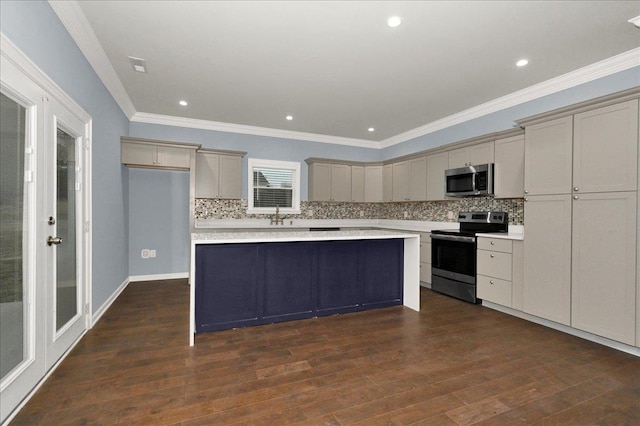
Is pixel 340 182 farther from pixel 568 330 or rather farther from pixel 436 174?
pixel 568 330

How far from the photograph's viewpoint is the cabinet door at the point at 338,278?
347 cm

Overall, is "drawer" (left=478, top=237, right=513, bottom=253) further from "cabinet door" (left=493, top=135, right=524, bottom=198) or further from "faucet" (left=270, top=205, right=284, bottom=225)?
"faucet" (left=270, top=205, right=284, bottom=225)

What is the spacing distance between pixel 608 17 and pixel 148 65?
13.9 feet

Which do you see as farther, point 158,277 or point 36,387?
point 158,277

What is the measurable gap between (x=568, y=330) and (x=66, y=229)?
15.9ft

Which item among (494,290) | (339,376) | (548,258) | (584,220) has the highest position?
(584,220)

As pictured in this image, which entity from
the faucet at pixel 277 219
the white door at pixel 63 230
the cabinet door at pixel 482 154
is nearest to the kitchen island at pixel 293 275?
the white door at pixel 63 230

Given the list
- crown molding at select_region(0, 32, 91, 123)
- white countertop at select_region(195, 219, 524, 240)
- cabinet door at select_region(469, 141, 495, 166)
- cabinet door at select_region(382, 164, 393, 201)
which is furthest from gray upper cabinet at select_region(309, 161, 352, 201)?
crown molding at select_region(0, 32, 91, 123)

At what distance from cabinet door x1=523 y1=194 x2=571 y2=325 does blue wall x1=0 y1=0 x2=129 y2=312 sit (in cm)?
450

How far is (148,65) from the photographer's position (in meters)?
3.30

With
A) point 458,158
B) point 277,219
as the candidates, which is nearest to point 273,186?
point 277,219

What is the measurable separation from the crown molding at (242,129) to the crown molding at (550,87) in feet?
5.38

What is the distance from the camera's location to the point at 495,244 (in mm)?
3789

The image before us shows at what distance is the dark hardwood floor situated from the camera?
1.82 m
